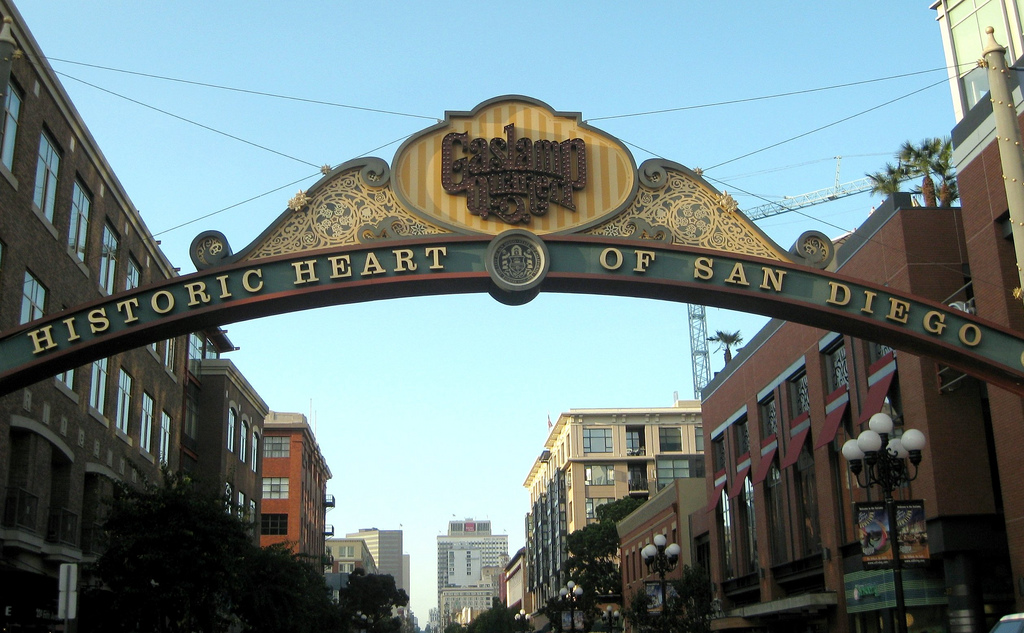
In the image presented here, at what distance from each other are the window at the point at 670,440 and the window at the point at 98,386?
8128 centimetres

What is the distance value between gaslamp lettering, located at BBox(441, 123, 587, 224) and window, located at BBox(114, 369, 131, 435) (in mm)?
21185

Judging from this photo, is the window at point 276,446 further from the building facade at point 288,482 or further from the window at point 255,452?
the window at point 255,452

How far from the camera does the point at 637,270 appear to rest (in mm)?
13719

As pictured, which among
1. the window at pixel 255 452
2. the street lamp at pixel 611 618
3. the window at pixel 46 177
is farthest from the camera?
the window at pixel 255 452

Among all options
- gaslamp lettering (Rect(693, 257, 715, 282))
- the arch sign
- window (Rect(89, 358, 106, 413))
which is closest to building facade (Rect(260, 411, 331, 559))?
window (Rect(89, 358, 106, 413))

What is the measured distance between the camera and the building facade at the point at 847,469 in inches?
924

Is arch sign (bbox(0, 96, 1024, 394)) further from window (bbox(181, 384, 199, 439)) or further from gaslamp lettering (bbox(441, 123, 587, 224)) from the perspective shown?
window (bbox(181, 384, 199, 439))

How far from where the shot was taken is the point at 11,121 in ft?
74.5

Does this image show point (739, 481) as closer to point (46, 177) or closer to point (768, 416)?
point (768, 416)

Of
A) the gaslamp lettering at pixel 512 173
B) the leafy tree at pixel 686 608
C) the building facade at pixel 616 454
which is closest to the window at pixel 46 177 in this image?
the gaslamp lettering at pixel 512 173

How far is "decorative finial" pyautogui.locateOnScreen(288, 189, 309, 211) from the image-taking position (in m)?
14.0

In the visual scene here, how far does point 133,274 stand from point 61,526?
33.3 feet

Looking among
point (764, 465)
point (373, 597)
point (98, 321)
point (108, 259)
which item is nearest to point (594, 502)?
point (373, 597)

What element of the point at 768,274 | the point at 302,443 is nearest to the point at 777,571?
the point at 768,274
